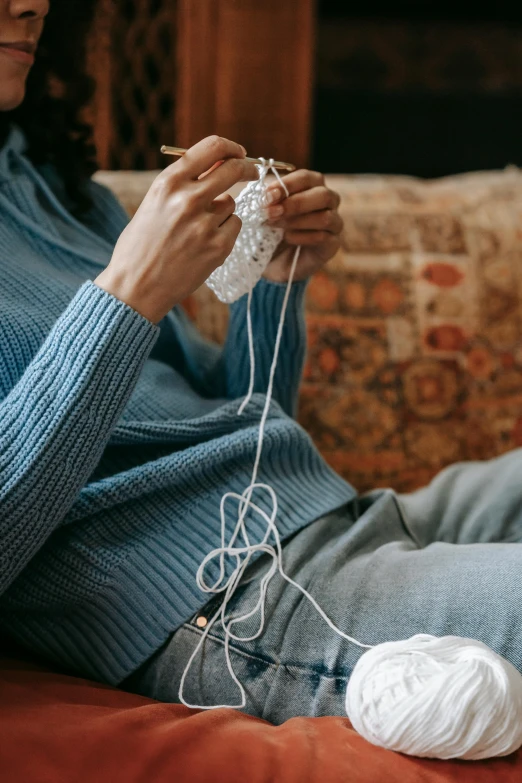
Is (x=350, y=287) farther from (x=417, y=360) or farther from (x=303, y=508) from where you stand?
(x=303, y=508)

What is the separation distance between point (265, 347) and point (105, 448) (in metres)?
0.27

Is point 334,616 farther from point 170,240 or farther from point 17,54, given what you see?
point 17,54

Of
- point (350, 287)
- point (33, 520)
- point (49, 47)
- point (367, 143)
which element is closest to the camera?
point (33, 520)

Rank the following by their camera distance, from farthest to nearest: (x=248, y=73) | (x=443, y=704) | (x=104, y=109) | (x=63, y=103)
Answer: (x=248, y=73)
(x=104, y=109)
(x=63, y=103)
(x=443, y=704)

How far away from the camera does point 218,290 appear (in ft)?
2.81

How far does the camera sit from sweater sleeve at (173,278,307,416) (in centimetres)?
99

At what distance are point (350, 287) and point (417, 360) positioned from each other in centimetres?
15

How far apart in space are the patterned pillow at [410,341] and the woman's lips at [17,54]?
0.38m

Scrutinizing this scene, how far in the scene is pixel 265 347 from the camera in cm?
101

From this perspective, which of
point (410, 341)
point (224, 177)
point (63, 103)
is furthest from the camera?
point (410, 341)

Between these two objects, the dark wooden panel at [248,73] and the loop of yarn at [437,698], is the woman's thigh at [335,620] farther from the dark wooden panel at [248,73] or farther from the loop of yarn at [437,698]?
the dark wooden panel at [248,73]

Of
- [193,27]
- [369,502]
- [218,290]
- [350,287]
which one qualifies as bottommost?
[369,502]

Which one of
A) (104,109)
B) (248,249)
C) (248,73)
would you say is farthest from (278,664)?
(248,73)

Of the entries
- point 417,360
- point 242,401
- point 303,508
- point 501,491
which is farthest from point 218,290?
point 417,360
